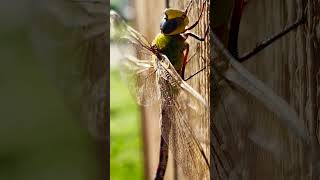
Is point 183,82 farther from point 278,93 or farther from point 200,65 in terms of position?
point 278,93

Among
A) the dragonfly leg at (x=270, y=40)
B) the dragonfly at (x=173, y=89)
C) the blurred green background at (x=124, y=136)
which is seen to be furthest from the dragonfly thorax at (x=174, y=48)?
the blurred green background at (x=124, y=136)

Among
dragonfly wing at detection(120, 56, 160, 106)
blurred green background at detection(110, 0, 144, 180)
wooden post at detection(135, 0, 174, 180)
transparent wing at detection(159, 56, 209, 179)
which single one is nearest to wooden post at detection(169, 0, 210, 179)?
transparent wing at detection(159, 56, 209, 179)

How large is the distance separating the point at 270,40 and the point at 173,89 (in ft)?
0.71

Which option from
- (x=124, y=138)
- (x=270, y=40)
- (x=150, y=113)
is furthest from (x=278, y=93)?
(x=124, y=138)

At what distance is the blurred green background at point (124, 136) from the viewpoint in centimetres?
296

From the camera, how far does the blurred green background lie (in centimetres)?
296

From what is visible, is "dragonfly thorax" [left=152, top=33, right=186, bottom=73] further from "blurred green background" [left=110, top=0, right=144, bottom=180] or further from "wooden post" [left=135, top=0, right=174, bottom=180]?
"blurred green background" [left=110, top=0, right=144, bottom=180]

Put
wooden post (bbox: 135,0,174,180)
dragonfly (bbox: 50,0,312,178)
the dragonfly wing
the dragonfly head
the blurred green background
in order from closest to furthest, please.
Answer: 1. dragonfly (bbox: 50,0,312,178)
2. the dragonfly head
3. the dragonfly wing
4. wooden post (bbox: 135,0,174,180)
5. the blurred green background

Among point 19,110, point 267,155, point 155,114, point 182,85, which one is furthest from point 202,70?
point 155,114

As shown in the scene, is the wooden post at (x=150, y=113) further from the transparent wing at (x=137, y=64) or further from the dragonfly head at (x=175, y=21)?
the dragonfly head at (x=175, y=21)

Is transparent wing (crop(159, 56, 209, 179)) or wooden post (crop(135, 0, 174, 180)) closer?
transparent wing (crop(159, 56, 209, 179))

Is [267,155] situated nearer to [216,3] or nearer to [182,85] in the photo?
[182,85]

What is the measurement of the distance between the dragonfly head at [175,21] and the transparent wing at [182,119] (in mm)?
72

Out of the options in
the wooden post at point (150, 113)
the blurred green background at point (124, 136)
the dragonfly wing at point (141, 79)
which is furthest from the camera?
the blurred green background at point (124, 136)
